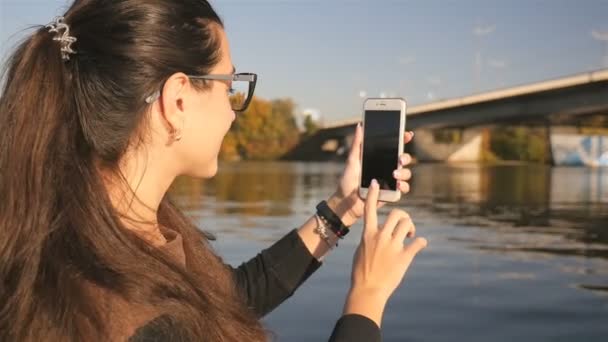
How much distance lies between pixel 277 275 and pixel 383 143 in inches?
28.1

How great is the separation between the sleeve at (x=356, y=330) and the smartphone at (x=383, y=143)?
646mm

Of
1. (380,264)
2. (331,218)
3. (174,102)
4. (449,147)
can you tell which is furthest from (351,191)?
(449,147)

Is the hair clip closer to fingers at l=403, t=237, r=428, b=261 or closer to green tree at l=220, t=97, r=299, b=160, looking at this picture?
fingers at l=403, t=237, r=428, b=261

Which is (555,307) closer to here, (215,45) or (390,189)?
(390,189)

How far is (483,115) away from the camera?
5366 centimetres

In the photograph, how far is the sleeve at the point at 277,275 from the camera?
291 centimetres

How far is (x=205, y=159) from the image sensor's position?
2.18m

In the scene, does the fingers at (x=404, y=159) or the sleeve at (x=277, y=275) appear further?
the sleeve at (x=277, y=275)

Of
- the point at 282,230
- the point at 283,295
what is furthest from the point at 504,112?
the point at 283,295

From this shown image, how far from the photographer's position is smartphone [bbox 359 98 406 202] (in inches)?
99.7

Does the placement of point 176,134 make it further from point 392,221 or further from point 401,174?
point 401,174


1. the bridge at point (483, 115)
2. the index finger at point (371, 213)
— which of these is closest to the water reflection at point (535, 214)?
the index finger at point (371, 213)

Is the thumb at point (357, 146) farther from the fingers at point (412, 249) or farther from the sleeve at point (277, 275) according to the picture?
the fingers at point (412, 249)

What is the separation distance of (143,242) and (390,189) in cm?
93
